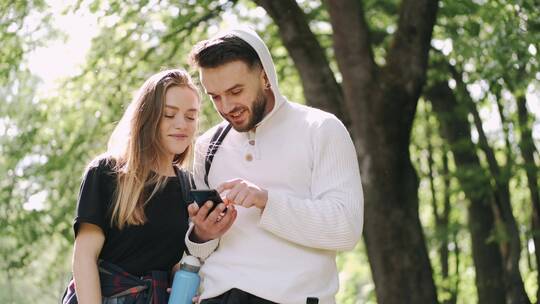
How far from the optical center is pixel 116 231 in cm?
385

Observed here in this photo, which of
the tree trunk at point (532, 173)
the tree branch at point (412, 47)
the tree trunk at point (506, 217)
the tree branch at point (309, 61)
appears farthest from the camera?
the tree trunk at point (532, 173)

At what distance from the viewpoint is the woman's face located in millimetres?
4008

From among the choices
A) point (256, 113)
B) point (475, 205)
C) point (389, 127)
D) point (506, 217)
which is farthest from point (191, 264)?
point (475, 205)

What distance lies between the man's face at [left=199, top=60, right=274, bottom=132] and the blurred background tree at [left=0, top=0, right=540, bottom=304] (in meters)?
4.07

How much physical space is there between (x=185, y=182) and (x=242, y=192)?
58cm

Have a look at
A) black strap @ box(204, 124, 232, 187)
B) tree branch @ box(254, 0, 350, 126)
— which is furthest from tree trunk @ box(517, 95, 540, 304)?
black strap @ box(204, 124, 232, 187)

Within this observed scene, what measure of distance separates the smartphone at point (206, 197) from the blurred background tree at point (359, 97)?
4.36 metres

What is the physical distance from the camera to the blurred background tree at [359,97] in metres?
7.92

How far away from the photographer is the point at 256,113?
388 centimetres

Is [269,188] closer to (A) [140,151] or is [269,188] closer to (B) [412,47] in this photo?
(A) [140,151]

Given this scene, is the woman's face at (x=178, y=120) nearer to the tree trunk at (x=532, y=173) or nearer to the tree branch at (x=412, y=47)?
the tree branch at (x=412, y=47)

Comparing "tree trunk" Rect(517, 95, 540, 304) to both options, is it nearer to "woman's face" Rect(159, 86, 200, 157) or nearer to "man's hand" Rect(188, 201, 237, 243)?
"woman's face" Rect(159, 86, 200, 157)

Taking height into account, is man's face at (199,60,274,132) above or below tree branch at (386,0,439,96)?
below

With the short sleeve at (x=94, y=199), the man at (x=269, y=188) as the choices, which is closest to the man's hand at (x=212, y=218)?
the man at (x=269, y=188)
